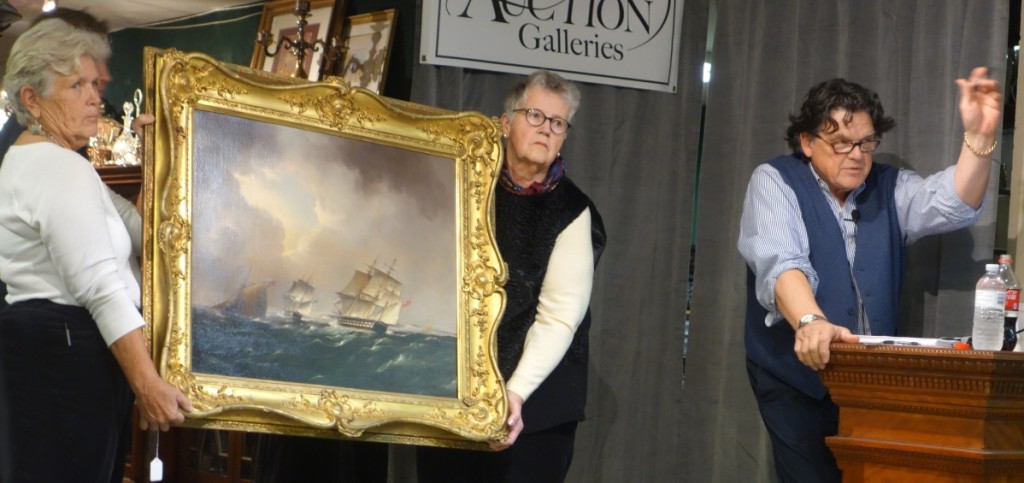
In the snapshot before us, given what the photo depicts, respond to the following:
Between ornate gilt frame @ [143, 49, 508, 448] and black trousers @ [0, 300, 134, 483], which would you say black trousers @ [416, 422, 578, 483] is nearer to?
ornate gilt frame @ [143, 49, 508, 448]

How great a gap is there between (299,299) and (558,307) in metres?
0.69

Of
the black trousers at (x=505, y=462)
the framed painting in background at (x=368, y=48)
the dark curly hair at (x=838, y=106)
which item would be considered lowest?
the black trousers at (x=505, y=462)

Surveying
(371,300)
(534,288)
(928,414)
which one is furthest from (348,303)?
(928,414)

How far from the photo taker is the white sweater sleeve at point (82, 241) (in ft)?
7.97

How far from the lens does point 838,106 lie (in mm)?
3273

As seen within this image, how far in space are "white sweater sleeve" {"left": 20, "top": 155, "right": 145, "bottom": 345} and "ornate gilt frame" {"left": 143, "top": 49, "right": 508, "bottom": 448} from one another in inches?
3.9

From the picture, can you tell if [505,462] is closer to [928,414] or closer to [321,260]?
[321,260]

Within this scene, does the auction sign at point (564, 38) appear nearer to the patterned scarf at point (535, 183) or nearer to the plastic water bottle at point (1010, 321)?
the patterned scarf at point (535, 183)

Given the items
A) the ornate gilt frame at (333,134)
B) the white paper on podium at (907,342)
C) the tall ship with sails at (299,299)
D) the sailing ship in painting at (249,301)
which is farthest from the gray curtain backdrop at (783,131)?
the sailing ship in painting at (249,301)

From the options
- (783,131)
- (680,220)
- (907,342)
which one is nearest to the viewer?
(907,342)

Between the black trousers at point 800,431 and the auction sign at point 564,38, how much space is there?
1.57m

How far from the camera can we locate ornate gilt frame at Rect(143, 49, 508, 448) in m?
2.60

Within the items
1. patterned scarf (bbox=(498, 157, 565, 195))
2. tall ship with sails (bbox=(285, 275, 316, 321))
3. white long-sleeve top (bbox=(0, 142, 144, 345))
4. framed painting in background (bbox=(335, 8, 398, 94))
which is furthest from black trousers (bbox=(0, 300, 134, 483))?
framed painting in background (bbox=(335, 8, 398, 94))

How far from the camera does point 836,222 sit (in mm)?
3281
